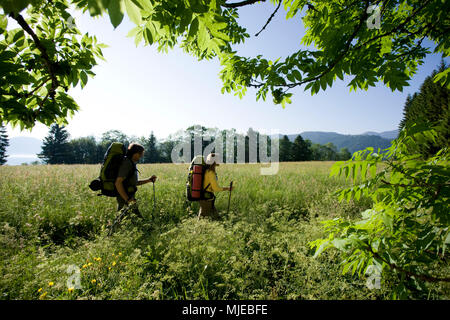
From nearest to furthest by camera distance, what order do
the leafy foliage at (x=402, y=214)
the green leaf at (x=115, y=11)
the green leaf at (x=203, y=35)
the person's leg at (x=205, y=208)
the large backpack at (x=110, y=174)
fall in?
the green leaf at (x=115, y=11), the leafy foliage at (x=402, y=214), the green leaf at (x=203, y=35), the large backpack at (x=110, y=174), the person's leg at (x=205, y=208)

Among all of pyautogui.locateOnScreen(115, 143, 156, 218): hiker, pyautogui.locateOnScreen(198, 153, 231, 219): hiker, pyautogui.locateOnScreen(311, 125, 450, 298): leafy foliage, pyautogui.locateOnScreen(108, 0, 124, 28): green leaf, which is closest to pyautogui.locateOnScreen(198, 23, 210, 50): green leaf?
pyautogui.locateOnScreen(108, 0, 124, 28): green leaf

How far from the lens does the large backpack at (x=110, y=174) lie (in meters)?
4.22

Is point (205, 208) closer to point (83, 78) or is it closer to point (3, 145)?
point (83, 78)

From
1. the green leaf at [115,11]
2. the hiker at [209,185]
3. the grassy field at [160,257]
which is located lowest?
the grassy field at [160,257]

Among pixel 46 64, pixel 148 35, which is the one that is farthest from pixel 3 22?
pixel 148 35

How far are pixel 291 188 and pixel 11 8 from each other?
8428 mm

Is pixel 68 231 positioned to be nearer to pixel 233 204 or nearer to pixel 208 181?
pixel 208 181

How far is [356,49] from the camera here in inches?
75.3

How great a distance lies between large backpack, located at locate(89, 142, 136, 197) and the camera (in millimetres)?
4223

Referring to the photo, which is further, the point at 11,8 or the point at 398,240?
the point at 398,240

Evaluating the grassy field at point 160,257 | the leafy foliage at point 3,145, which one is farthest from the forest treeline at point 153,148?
the grassy field at point 160,257

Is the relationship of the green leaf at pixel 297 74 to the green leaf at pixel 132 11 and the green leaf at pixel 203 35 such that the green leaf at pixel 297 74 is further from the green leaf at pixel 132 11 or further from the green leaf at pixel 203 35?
the green leaf at pixel 132 11

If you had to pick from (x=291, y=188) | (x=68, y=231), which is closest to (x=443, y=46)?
(x=291, y=188)
